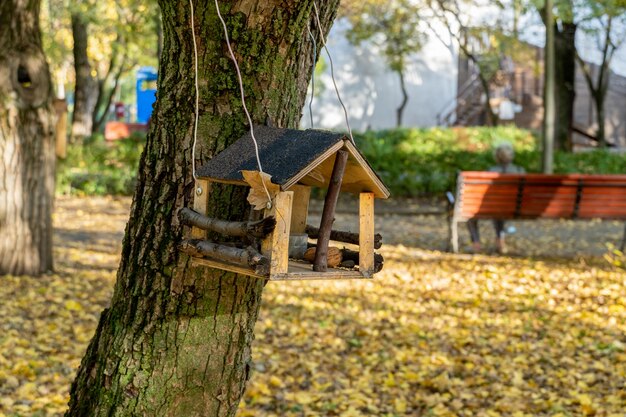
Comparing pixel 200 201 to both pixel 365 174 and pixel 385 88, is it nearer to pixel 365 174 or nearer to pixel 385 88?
pixel 365 174

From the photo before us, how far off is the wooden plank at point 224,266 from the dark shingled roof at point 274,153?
0.91 feet

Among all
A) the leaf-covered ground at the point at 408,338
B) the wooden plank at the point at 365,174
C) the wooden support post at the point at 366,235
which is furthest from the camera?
the leaf-covered ground at the point at 408,338

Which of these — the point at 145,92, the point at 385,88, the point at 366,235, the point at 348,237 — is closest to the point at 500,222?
the point at 348,237

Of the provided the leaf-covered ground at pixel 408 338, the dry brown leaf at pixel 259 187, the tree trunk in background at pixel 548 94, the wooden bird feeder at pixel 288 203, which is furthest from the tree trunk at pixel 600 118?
the dry brown leaf at pixel 259 187

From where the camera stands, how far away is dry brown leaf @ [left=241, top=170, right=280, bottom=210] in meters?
2.89

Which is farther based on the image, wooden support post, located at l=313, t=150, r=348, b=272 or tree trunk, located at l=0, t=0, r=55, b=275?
tree trunk, located at l=0, t=0, r=55, b=275

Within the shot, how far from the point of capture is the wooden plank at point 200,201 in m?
3.28

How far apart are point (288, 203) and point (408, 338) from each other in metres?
4.96

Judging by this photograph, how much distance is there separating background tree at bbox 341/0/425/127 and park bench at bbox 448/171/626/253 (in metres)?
18.7

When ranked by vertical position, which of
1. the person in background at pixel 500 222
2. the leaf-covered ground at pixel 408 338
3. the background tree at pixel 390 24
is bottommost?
the leaf-covered ground at pixel 408 338

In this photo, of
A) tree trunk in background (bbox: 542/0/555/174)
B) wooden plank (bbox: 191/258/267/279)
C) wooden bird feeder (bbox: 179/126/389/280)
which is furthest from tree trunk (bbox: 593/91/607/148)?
wooden plank (bbox: 191/258/267/279)

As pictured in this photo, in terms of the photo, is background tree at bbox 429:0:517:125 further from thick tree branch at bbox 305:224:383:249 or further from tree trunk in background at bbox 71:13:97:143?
thick tree branch at bbox 305:224:383:249

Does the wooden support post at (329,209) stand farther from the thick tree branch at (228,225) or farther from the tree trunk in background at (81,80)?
the tree trunk in background at (81,80)

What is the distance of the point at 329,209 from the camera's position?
310cm
